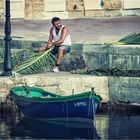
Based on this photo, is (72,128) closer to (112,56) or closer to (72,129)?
(72,129)

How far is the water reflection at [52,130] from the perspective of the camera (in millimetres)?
15781

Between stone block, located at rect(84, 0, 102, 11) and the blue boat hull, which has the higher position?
stone block, located at rect(84, 0, 102, 11)

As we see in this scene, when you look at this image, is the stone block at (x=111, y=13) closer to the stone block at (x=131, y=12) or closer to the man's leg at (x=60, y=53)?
the stone block at (x=131, y=12)

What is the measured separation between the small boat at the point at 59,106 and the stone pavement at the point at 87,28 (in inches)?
281

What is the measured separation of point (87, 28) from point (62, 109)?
1252 cm

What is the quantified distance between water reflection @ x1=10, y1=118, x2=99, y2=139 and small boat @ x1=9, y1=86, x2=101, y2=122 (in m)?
0.19

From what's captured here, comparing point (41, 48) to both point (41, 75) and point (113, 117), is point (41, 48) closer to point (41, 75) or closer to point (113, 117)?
point (41, 75)

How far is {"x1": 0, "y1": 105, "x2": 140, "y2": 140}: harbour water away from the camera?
1583cm

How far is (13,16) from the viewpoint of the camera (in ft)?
111

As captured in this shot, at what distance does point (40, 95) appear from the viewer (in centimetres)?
1873

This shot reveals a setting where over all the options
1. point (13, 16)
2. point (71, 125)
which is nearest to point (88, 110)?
point (71, 125)

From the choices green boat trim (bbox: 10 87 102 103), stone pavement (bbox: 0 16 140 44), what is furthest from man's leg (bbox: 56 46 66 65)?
stone pavement (bbox: 0 16 140 44)

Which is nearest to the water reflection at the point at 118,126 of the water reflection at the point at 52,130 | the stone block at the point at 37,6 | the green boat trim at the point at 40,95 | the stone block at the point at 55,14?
the water reflection at the point at 52,130

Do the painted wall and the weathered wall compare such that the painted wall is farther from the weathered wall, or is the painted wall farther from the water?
the water
